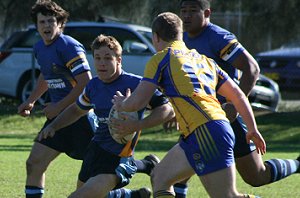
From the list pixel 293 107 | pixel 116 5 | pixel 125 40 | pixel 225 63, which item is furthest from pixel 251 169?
pixel 116 5

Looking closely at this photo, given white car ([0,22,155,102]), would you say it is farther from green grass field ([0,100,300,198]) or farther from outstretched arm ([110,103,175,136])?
outstretched arm ([110,103,175,136])

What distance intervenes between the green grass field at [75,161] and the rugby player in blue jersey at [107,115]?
1.95m

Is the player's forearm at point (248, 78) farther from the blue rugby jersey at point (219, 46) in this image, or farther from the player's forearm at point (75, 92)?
the player's forearm at point (75, 92)

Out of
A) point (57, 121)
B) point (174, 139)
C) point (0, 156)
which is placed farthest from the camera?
point (174, 139)

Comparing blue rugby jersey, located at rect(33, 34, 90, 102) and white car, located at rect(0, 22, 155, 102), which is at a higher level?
blue rugby jersey, located at rect(33, 34, 90, 102)

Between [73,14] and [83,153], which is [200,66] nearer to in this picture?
[83,153]

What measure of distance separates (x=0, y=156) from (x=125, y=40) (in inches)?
256

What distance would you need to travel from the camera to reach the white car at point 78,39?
1873 centimetres

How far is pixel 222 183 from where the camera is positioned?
240 inches

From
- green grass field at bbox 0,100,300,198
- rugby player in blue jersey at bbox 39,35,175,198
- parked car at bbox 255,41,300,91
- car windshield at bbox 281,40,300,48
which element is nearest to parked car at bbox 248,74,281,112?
green grass field at bbox 0,100,300,198

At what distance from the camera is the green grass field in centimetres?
962

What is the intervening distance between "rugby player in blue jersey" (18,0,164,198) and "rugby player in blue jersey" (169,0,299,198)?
3.09 ft

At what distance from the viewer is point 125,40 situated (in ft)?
62.0

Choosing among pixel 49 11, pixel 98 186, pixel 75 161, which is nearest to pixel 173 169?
pixel 98 186
